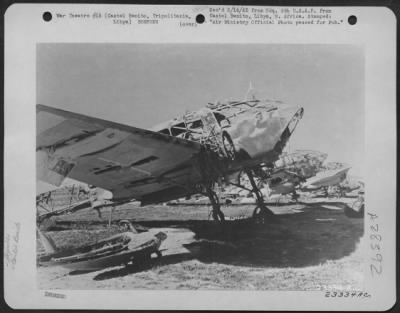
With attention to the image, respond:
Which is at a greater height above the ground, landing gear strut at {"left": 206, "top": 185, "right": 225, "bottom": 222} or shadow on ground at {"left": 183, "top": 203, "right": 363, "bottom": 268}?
landing gear strut at {"left": 206, "top": 185, "right": 225, "bottom": 222}

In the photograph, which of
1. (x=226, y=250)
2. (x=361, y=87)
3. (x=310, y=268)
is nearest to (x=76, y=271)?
(x=226, y=250)

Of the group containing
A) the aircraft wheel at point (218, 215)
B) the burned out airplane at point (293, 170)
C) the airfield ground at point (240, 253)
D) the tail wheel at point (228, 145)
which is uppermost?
the tail wheel at point (228, 145)

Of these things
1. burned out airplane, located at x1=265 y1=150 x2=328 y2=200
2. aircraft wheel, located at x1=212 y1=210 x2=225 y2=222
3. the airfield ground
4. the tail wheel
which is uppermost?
the tail wheel

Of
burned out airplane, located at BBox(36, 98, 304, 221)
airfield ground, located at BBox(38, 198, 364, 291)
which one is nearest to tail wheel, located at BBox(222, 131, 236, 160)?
burned out airplane, located at BBox(36, 98, 304, 221)

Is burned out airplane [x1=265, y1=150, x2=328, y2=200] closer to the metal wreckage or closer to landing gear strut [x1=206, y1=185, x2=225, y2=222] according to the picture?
the metal wreckage

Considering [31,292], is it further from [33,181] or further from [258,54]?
[258,54]

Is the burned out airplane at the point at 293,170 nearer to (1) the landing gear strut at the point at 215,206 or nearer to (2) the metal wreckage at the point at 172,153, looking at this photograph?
(2) the metal wreckage at the point at 172,153

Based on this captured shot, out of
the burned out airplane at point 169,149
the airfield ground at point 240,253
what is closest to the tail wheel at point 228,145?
the burned out airplane at point 169,149
